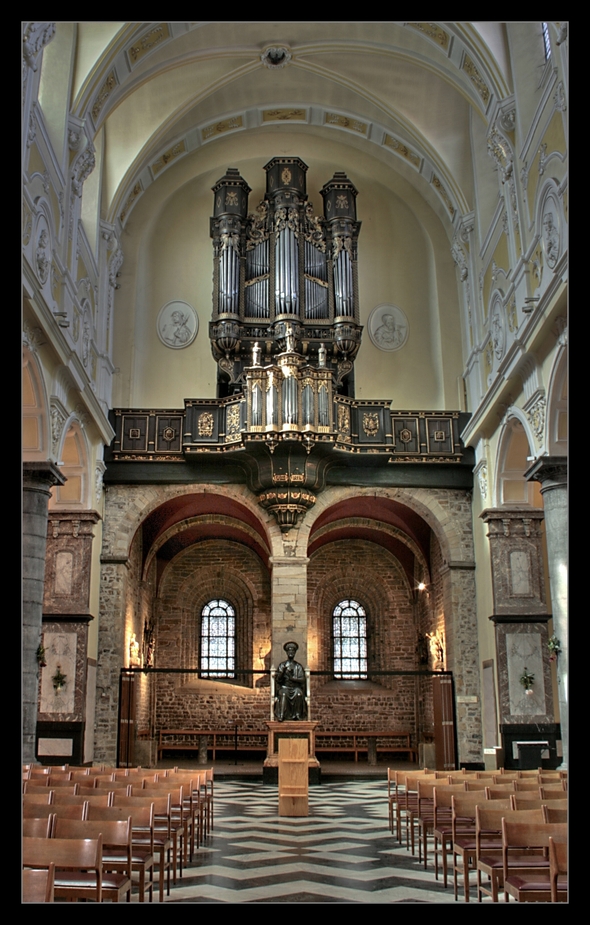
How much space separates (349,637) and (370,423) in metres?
7.83

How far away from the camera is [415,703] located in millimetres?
22344

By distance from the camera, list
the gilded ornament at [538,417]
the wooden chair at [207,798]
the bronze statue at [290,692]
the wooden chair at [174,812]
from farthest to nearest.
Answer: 1. the bronze statue at [290,692]
2. the gilded ornament at [538,417]
3. the wooden chair at [207,798]
4. the wooden chair at [174,812]

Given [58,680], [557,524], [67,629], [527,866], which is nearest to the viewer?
[527,866]

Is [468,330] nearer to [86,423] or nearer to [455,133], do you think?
[455,133]

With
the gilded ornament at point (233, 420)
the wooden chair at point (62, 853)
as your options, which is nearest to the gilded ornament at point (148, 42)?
the gilded ornament at point (233, 420)

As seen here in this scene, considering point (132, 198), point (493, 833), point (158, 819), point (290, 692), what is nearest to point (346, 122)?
point (132, 198)

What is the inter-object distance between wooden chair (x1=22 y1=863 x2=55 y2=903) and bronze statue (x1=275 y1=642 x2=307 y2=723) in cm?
1022

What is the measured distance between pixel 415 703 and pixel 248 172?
46.1ft

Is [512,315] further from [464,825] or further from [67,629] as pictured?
[67,629]

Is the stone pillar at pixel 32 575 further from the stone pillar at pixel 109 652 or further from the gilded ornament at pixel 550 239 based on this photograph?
the gilded ornament at pixel 550 239

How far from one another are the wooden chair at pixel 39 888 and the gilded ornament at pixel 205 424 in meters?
13.8

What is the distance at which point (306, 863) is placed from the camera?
7.88 metres

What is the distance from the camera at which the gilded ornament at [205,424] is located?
17.9 meters
